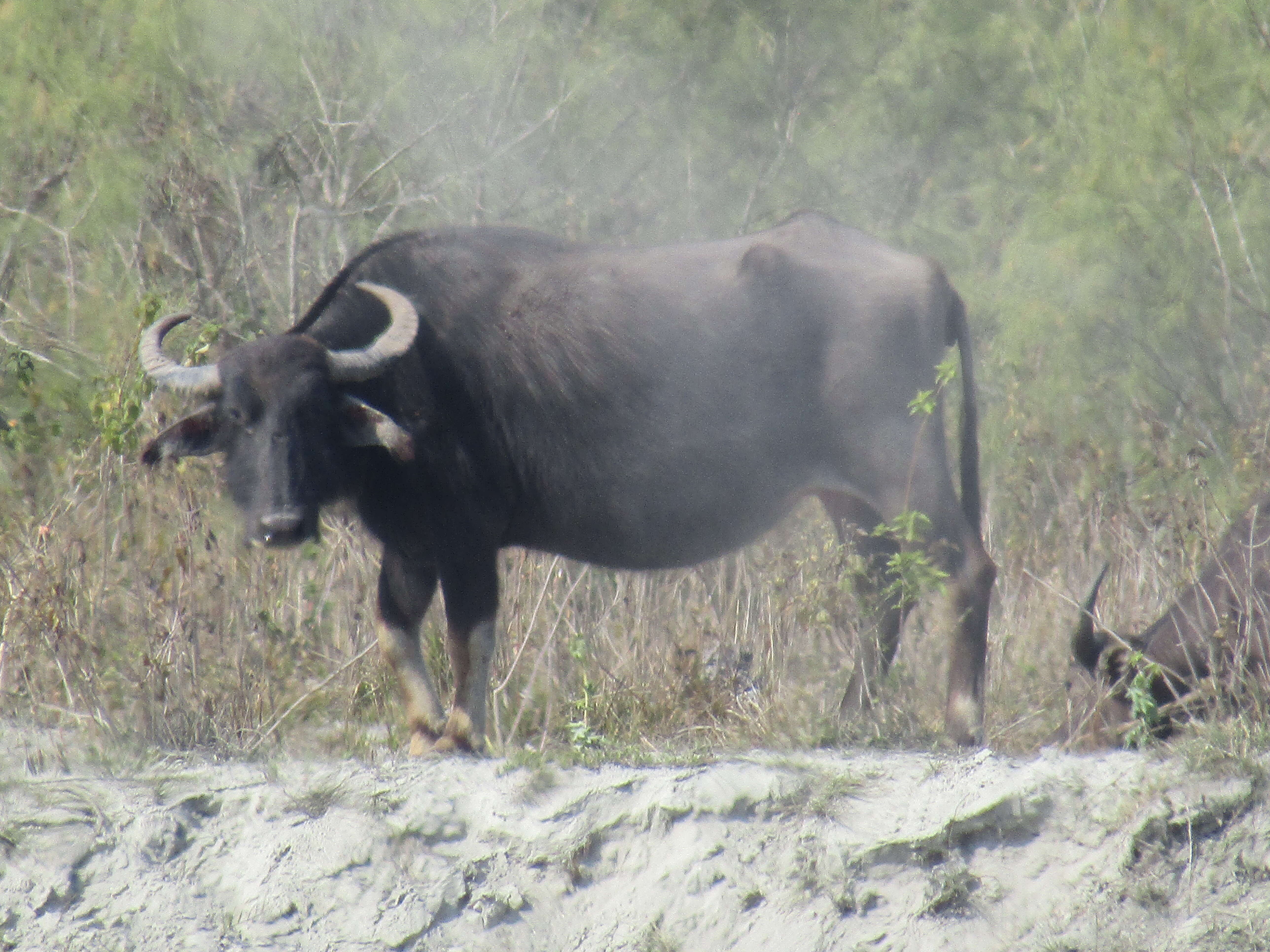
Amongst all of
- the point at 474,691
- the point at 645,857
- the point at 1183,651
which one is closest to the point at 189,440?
the point at 474,691

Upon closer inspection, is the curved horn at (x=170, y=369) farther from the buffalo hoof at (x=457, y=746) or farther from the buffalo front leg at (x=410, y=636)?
the buffalo hoof at (x=457, y=746)

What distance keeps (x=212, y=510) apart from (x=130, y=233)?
260cm

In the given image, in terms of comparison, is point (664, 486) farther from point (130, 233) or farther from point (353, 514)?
point (130, 233)

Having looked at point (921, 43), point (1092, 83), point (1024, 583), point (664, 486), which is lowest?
point (1024, 583)

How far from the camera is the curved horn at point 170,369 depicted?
4.69 m

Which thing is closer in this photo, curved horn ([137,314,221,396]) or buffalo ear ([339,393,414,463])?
buffalo ear ([339,393,414,463])

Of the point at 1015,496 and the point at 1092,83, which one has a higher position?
the point at 1092,83

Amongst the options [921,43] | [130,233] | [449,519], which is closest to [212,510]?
[449,519]

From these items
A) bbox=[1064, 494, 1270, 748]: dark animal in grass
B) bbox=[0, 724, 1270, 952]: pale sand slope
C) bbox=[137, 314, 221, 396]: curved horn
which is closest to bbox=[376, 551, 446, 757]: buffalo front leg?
bbox=[0, 724, 1270, 952]: pale sand slope

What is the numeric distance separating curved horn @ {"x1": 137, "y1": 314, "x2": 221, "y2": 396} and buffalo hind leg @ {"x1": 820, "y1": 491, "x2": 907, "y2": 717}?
2.15m

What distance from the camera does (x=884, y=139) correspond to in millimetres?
11539

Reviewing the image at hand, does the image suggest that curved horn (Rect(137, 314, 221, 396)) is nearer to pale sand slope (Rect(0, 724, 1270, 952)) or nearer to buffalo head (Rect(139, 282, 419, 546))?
buffalo head (Rect(139, 282, 419, 546))

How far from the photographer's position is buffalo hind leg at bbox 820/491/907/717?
16.5 feet

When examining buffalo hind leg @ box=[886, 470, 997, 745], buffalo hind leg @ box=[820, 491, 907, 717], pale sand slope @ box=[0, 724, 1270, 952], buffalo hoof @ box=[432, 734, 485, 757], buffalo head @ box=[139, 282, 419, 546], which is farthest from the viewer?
buffalo hind leg @ box=[820, 491, 907, 717]
